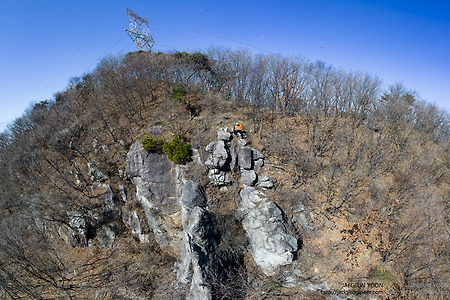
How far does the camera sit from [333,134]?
18.3 m

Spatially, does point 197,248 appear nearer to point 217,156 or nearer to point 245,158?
point 217,156

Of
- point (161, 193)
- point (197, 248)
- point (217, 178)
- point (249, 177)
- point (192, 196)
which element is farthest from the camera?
point (161, 193)

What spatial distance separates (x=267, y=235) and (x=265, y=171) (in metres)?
5.29

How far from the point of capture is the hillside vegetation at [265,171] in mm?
12492

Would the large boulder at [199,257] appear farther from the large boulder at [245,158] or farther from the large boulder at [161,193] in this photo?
the large boulder at [245,158]

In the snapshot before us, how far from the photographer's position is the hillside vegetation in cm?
1249

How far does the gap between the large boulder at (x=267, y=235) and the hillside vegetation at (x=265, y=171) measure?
2.75 feet

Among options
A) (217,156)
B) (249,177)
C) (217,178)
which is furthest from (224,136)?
(249,177)

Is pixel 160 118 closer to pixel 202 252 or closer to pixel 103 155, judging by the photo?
pixel 103 155

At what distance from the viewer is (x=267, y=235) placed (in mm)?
13664

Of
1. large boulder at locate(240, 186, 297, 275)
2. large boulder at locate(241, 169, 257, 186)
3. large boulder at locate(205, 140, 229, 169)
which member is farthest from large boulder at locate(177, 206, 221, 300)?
large boulder at locate(241, 169, 257, 186)

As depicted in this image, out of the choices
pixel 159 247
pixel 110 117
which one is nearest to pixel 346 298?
pixel 159 247

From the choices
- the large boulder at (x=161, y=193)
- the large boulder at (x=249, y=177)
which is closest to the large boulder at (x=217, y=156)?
the large boulder at (x=249, y=177)

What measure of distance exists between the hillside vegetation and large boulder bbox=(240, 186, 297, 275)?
0.84m
